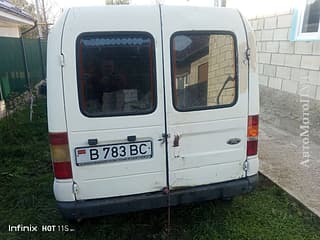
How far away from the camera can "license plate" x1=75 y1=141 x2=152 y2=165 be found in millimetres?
2078

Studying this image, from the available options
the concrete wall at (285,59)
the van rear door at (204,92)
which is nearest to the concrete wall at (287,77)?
the concrete wall at (285,59)

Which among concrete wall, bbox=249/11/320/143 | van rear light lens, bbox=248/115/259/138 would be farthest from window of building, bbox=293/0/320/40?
van rear light lens, bbox=248/115/259/138

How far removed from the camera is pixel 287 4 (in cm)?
527

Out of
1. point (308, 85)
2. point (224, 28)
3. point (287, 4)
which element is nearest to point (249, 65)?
point (224, 28)

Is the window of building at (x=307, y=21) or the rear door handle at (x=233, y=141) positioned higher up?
the window of building at (x=307, y=21)

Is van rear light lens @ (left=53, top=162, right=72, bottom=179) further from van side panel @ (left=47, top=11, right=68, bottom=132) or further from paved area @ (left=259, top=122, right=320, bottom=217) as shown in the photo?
paved area @ (left=259, top=122, right=320, bottom=217)

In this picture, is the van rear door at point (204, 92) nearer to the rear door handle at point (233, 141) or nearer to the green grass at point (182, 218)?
the rear door handle at point (233, 141)

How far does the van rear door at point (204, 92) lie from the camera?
215cm

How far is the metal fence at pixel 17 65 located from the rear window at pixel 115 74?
17.4 ft

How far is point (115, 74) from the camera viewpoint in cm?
Answer: 208

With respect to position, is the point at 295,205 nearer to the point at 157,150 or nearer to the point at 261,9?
the point at 157,150

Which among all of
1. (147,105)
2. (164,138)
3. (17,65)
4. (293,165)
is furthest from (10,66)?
(293,165)

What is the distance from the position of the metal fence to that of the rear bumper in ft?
17.4

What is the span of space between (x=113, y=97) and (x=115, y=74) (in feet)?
0.62
